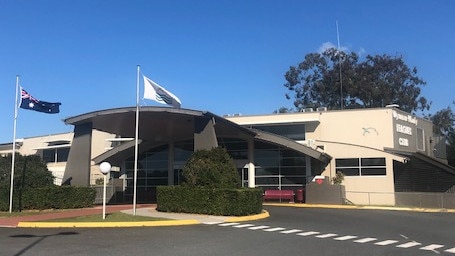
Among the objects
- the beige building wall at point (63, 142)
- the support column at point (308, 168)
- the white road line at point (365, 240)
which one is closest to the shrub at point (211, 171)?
the white road line at point (365, 240)

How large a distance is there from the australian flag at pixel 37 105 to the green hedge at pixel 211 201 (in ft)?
23.6

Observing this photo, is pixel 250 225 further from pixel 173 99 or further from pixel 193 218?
pixel 173 99

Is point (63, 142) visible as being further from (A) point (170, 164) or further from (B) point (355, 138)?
(B) point (355, 138)

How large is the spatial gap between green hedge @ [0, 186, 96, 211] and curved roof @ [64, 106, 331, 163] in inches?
150

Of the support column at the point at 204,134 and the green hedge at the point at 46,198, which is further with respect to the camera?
the support column at the point at 204,134

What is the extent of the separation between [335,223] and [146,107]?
→ 429 inches

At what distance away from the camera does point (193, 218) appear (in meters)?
20.4

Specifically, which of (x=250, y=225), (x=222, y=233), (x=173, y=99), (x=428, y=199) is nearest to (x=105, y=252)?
(x=222, y=233)

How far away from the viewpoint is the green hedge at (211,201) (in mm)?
21828

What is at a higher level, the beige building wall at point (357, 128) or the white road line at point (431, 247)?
the beige building wall at point (357, 128)

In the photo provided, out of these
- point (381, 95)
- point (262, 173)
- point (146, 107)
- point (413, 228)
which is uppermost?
point (381, 95)

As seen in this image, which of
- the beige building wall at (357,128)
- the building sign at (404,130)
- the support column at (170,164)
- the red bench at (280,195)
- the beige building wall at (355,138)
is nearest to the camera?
the beige building wall at (355,138)

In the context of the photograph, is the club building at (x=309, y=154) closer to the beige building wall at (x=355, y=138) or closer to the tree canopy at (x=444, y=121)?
the beige building wall at (x=355, y=138)

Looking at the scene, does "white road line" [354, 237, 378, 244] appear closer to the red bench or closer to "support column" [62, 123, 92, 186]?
"support column" [62, 123, 92, 186]
